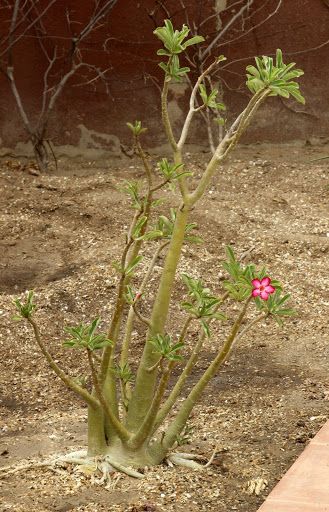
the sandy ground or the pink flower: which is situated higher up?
the pink flower

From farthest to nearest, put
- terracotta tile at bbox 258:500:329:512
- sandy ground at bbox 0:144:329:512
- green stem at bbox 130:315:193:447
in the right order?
sandy ground at bbox 0:144:329:512
green stem at bbox 130:315:193:447
terracotta tile at bbox 258:500:329:512

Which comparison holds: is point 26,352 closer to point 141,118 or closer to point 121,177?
point 121,177

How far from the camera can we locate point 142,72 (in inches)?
197

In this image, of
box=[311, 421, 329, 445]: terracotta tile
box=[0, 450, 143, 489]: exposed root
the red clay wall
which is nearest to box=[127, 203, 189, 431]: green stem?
box=[0, 450, 143, 489]: exposed root

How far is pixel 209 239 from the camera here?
3.90 meters

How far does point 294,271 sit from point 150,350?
1.78 m

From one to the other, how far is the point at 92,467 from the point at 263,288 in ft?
2.41

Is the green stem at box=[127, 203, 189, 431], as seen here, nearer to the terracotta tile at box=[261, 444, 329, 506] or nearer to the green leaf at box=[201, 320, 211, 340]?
the green leaf at box=[201, 320, 211, 340]

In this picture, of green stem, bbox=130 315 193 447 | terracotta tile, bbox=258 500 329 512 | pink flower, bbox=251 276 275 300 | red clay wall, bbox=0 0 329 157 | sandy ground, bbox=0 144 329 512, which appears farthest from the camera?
red clay wall, bbox=0 0 329 157

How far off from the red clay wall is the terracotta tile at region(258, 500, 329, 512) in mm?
3745

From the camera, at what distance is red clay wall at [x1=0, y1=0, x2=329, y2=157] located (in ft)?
16.2

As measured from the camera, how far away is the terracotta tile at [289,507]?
5.13ft

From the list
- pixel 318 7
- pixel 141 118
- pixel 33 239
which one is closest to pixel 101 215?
pixel 33 239

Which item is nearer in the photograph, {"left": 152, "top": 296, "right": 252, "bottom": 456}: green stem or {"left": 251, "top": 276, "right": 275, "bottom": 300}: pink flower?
{"left": 251, "top": 276, "right": 275, "bottom": 300}: pink flower
